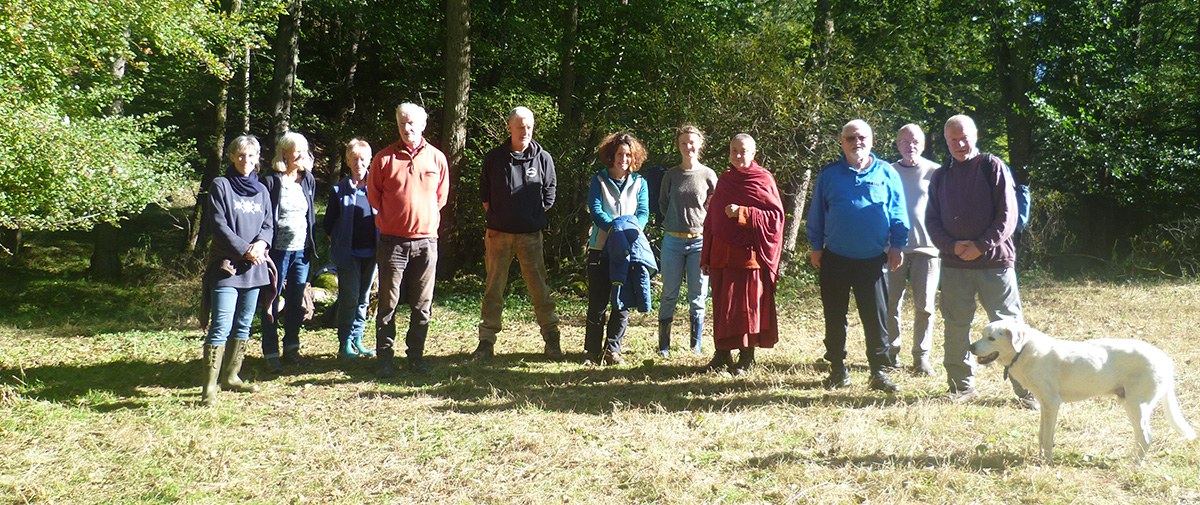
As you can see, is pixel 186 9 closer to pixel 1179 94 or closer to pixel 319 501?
pixel 319 501

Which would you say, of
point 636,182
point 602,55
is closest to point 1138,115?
point 602,55

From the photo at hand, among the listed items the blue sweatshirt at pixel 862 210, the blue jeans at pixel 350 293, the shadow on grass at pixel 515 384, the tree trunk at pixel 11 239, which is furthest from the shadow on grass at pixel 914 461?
the tree trunk at pixel 11 239

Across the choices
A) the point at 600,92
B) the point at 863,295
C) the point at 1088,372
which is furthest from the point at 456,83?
the point at 1088,372

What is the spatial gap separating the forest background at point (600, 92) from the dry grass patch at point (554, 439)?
340 cm

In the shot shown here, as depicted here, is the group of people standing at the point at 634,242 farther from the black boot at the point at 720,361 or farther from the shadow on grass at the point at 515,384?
the shadow on grass at the point at 515,384

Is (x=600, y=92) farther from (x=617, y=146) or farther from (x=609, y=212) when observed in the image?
(x=609, y=212)

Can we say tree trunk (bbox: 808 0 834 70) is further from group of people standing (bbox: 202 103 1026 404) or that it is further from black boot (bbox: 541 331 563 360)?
black boot (bbox: 541 331 563 360)

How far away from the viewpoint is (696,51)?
986cm

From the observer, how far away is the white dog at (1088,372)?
11.2 feet

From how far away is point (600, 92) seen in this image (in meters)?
11.9

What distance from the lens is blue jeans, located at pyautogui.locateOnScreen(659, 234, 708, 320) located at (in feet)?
19.3

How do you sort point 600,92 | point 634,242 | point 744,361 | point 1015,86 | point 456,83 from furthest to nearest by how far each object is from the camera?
1. point 1015,86
2. point 600,92
3. point 456,83
4. point 634,242
5. point 744,361

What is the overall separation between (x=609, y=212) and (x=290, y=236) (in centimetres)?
237

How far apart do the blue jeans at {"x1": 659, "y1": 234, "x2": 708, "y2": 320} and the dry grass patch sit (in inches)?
20.3
